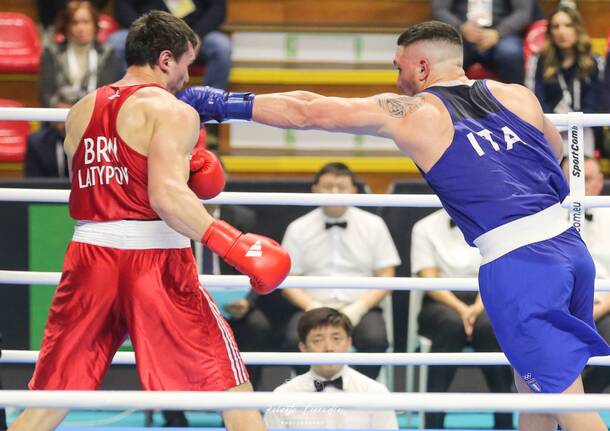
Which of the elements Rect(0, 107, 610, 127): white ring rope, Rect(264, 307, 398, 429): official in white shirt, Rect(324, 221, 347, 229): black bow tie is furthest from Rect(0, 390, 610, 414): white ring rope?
Rect(324, 221, 347, 229): black bow tie

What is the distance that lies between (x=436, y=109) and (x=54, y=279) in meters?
1.38

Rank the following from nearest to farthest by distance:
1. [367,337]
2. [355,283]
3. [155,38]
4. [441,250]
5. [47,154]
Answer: [155,38] → [355,283] → [367,337] → [441,250] → [47,154]

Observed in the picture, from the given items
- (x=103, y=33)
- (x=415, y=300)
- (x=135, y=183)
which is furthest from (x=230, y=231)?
(x=103, y=33)

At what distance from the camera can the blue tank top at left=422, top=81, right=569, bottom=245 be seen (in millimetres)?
2955

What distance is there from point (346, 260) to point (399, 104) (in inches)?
92.3

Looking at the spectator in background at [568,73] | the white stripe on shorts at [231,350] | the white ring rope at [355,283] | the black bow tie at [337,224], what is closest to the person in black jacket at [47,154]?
the black bow tie at [337,224]

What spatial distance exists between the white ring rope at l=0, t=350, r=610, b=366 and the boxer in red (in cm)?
50

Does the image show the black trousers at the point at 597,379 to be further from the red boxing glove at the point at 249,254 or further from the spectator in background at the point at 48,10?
the spectator in background at the point at 48,10

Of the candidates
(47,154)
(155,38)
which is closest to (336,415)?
(155,38)

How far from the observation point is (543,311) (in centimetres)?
287

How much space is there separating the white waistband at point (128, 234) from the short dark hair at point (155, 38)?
18.2 inches

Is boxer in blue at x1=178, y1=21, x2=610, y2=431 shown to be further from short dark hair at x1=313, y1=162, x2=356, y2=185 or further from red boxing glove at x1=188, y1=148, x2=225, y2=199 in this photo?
short dark hair at x1=313, y1=162, x2=356, y2=185

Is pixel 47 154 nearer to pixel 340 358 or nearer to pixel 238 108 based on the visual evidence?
pixel 340 358

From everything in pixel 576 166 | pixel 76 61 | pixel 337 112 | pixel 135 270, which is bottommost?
pixel 135 270
